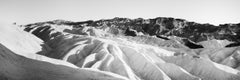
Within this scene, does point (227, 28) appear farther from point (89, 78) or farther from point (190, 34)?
point (89, 78)

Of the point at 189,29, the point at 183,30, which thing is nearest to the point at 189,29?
the point at 189,29

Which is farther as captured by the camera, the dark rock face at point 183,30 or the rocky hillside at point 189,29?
the rocky hillside at point 189,29

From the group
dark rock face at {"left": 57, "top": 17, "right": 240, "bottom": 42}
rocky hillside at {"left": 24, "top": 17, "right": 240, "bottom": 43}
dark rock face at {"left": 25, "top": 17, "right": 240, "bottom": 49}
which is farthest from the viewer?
dark rock face at {"left": 57, "top": 17, "right": 240, "bottom": 42}

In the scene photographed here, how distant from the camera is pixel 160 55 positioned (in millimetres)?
76562

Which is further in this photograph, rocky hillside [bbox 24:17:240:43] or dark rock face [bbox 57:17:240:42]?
dark rock face [bbox 57:17:240:42]

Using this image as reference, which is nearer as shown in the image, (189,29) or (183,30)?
(189,29)

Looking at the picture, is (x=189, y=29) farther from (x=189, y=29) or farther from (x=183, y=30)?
(x=183, y=30)

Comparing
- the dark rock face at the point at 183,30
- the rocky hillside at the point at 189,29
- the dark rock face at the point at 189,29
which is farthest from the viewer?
the dark rock face at the point at 189,29

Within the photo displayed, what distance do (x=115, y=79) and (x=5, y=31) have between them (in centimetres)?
4839

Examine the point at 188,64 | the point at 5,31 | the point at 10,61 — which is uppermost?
the point at 10,61

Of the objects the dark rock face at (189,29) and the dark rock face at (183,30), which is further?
the dark rock face at (189,29)

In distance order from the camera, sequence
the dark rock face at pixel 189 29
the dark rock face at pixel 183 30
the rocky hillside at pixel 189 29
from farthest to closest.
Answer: the dark rock face at pixel 189 29, the rocky hillside at pixel 189 29, the dark rock face at pixel 183 30

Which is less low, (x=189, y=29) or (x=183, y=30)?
(x=189, y=29)

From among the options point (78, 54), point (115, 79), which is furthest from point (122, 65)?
point (115, 79)
